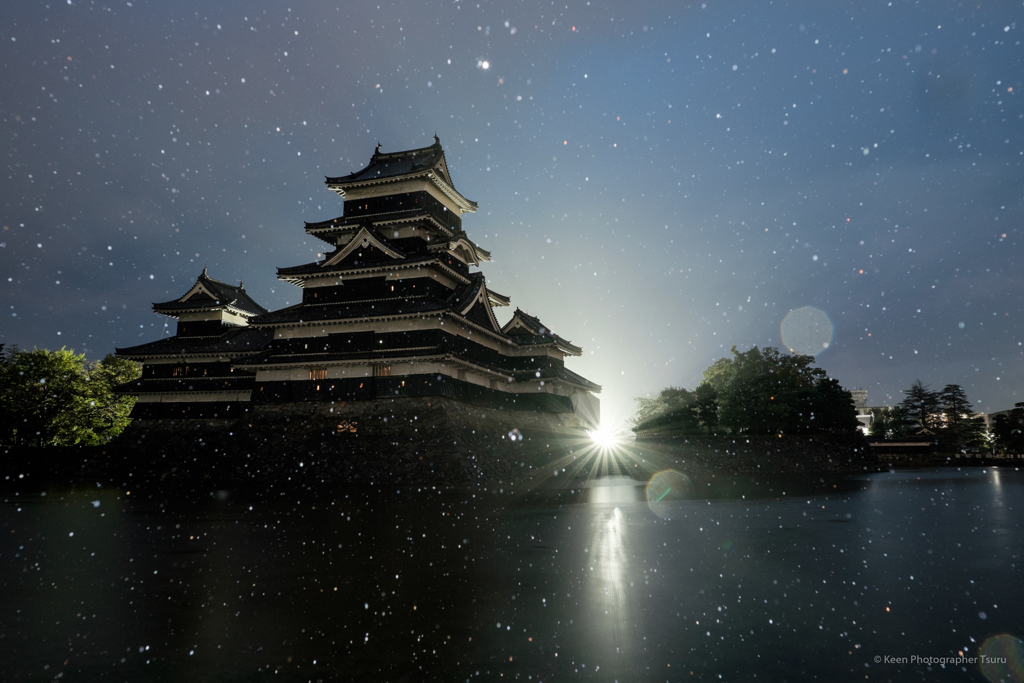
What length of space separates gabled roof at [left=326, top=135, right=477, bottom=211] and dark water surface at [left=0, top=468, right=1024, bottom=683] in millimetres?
24309

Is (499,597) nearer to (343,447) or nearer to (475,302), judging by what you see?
(343,447)

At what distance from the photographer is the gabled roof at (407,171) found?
32094mm

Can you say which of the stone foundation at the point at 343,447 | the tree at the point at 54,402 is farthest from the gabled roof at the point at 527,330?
the tree at the point at 54,402

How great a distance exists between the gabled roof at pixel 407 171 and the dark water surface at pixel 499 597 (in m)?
24.3

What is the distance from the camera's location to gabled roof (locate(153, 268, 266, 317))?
36000mm

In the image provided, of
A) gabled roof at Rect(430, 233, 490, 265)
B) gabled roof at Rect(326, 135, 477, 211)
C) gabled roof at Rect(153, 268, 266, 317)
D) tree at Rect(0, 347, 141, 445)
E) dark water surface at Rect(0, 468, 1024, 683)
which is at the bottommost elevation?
dark water surface at Rect(0, 468, 1024, 683)

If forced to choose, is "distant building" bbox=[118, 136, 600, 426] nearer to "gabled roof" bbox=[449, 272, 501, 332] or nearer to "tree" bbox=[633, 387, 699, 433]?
"gabled roof" bbox=[449, 272, 501, 332]

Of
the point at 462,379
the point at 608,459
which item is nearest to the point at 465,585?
the point at 462,379

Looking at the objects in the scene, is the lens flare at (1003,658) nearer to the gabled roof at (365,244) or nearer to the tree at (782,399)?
the gabled roof at (365,244)

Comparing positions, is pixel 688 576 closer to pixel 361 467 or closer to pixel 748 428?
pixel 361 467

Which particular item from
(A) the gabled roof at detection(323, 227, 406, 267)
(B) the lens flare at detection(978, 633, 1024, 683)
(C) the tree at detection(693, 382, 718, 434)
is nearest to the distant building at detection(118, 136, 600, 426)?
(A) the gabled roof at detection(323, 227, 406, 267)

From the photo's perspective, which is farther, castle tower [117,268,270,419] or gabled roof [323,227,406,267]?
castle tower [117,268,270,419]

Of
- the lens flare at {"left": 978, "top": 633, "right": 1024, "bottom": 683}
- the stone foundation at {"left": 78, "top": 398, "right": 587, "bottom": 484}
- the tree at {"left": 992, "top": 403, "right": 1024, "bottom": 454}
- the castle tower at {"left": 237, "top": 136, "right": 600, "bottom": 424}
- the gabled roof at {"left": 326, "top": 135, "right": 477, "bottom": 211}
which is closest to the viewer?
the lens flare at {"left": 978, "top": 633, "right": 1024, "bottom": 683}

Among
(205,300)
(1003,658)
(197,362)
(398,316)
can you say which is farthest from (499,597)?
(205,300)
